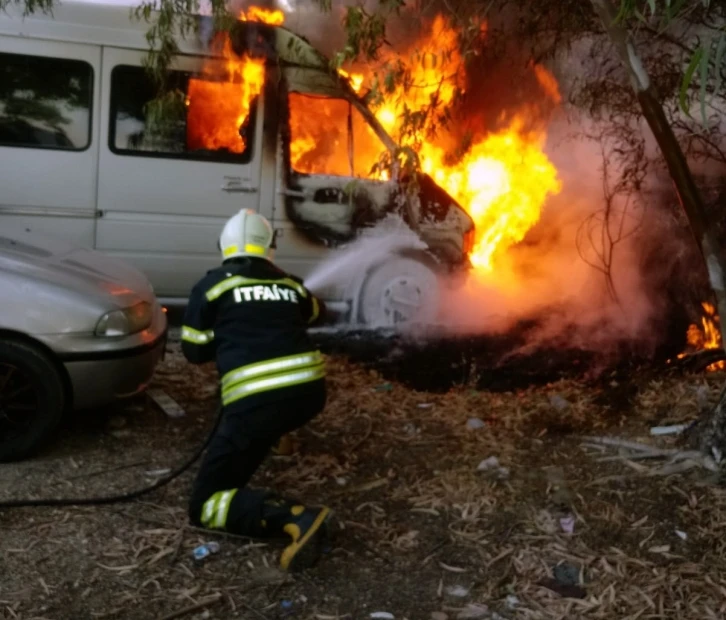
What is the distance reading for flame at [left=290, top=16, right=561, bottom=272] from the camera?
A: 7.31 metres

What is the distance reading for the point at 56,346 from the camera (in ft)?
13.8

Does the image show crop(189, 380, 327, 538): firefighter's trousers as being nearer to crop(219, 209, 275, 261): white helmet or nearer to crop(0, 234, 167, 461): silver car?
crop(219, 209, 275, 261): white helmet

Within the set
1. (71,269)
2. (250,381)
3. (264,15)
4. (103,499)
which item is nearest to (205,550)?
(103,499)

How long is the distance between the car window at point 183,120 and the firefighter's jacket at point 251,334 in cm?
351

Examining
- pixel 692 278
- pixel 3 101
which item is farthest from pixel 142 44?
pixel 692 278

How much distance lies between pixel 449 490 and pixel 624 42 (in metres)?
2.77

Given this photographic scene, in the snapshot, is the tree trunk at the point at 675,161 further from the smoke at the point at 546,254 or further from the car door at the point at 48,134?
the car door at the point at 48,134

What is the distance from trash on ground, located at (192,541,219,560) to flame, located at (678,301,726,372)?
5.15 metres

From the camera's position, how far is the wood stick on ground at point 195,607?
3.10m

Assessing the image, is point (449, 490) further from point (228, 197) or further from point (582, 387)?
point (228, 197)

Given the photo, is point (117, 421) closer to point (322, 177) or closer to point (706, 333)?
point (322, 177)

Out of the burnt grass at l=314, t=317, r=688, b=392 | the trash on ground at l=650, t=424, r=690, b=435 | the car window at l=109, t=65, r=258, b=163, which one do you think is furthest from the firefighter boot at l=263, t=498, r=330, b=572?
the car window at l=109, t=65, r=258, b=163

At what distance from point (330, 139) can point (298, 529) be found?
15.7 feet

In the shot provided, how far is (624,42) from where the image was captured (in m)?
4.68
